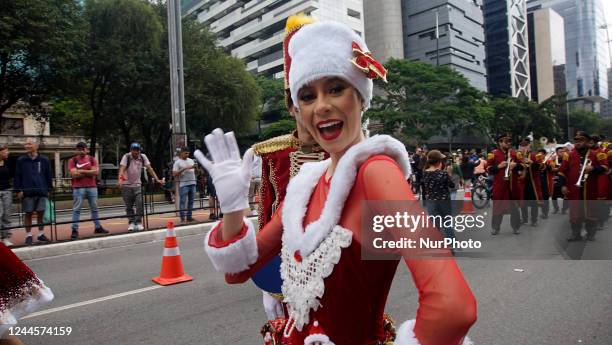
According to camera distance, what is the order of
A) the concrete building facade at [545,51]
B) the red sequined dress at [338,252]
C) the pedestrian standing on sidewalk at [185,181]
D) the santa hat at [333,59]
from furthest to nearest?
the concrete building facade at [545,51]
the pedestrian standing on sidewalk at [185,181]
the santa hat at [333,59]
the red sequined dress at [338,252]

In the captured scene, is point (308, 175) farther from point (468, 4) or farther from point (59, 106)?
point (468, 4)

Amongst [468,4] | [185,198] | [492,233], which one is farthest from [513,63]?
[492,233]

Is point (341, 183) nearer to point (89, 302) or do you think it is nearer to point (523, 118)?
point (89, 302)

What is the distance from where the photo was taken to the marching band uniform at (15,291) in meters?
2.31

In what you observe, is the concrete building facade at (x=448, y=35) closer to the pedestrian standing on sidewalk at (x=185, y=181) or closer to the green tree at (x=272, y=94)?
the green tree at (x=272, y=94)

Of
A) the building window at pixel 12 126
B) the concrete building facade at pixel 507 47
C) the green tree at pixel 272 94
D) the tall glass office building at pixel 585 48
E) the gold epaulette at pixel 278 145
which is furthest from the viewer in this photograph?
the tall glass office building at pixel 585 48

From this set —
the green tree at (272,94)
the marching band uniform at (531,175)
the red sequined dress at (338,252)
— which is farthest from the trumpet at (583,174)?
the green tree at (272,94)

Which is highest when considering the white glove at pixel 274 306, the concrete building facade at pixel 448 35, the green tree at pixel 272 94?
the concrete building facade at pixel 448 35

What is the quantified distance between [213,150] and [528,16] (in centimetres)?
10683

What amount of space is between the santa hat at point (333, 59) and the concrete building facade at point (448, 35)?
201ft

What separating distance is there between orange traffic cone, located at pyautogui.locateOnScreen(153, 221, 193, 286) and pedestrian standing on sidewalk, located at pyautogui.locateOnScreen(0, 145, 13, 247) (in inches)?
154

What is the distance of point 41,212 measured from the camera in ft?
27.9

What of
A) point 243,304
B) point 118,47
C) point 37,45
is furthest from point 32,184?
point 118,47

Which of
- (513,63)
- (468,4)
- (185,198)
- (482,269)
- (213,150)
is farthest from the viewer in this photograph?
(513,63)
